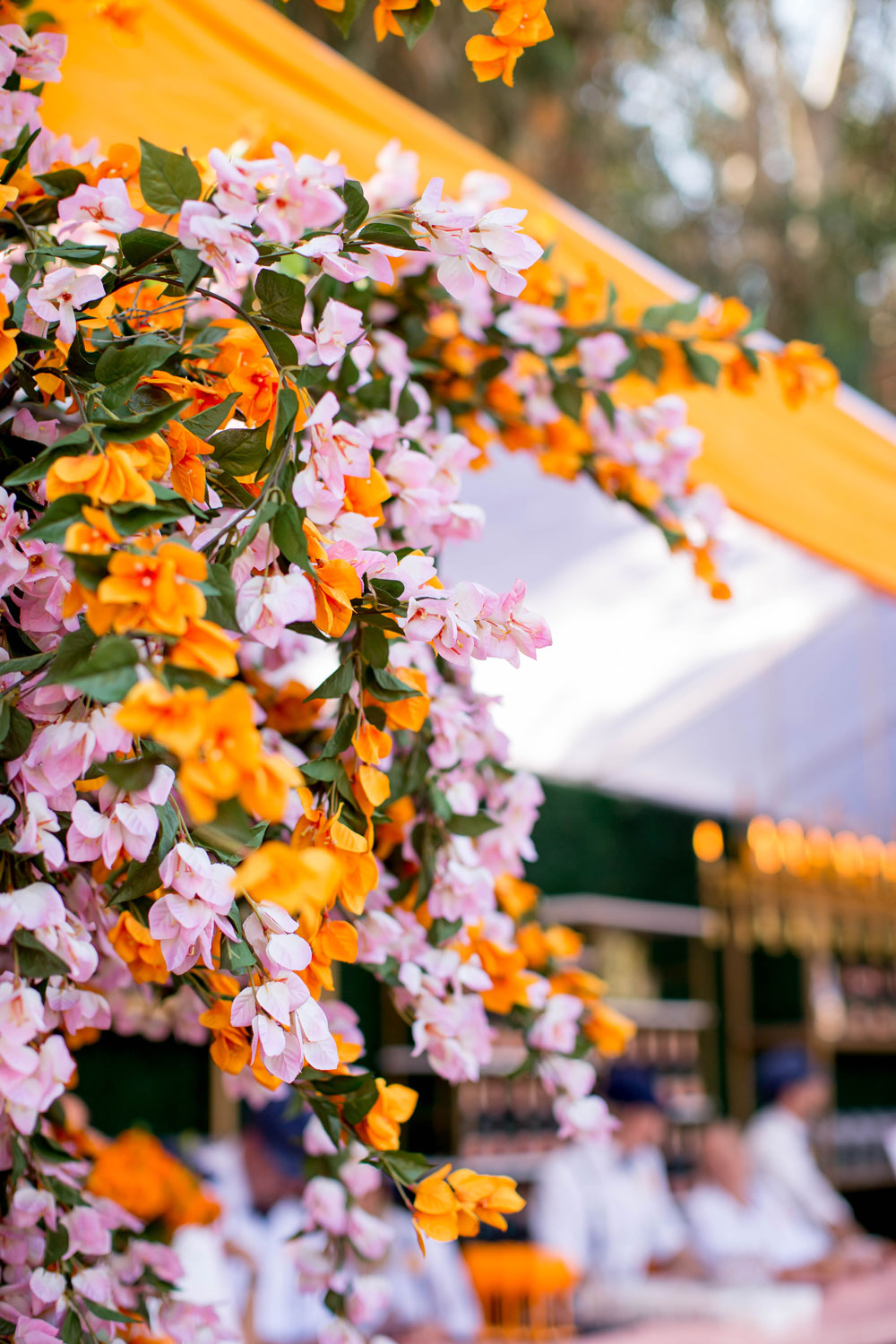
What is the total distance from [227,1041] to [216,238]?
457mm

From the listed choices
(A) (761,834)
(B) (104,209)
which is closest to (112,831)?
(B) (104,209)

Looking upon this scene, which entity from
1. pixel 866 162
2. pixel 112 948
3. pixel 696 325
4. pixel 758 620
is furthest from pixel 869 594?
pixel 866 162

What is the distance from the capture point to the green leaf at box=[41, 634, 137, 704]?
537 mm

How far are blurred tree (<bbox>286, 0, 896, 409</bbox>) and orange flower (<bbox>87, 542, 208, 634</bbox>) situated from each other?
25.3 ft

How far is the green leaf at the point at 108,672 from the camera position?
0.54 m

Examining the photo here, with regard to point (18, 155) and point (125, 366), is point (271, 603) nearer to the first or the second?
point (125, 366)

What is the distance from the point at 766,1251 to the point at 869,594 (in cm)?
231

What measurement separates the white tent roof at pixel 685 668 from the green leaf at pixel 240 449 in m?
1.70

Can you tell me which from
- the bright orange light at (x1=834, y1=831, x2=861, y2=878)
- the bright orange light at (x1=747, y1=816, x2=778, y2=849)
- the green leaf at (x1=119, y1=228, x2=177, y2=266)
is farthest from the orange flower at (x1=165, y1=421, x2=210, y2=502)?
the bright orange light at (x1=834, y1=831, x2=861, y2=878)

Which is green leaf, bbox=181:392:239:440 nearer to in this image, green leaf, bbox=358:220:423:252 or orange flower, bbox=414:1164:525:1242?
green leaf, bbox=358:220:423:252

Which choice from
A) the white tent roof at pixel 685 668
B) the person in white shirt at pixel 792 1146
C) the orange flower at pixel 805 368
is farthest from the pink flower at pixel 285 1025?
the person in white shirt at pixel 792 1146

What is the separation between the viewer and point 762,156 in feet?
30.7

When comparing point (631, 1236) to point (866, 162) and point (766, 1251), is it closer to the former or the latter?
point (766, 1251)

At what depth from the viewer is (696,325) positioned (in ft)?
4.69
